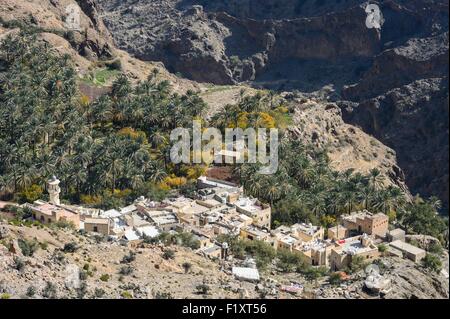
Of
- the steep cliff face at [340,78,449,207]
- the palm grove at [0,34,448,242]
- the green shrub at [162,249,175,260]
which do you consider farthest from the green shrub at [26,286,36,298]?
the steep cliff face at [340,78,449,207]

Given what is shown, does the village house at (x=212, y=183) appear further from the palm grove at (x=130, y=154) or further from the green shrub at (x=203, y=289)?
the green shrub at (x=203, y=289)

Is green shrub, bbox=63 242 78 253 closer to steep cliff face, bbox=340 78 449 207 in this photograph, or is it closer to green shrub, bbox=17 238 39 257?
green shrub, bbox=17 238 39 257

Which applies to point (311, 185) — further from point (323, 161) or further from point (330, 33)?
point (330, 33)

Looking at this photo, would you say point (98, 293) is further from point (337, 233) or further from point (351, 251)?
point (337, 233)

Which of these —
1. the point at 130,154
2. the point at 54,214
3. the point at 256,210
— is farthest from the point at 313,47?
the point at 54,214

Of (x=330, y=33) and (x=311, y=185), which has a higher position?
(x=330, y=33)

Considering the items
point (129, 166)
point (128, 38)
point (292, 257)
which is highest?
point (128, 38)

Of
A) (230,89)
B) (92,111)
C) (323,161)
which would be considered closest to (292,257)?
(323,161)
